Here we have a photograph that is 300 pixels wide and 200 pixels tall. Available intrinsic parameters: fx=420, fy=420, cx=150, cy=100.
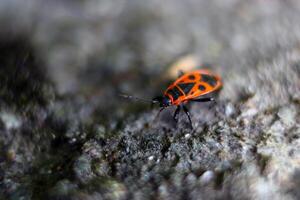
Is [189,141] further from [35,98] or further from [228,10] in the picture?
[228,10]

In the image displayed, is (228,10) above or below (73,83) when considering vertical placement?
above

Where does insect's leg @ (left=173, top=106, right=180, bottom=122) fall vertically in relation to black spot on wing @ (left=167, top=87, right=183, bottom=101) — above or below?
below

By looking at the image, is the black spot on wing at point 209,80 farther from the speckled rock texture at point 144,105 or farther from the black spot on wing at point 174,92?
the black spot on wing at point 174,92

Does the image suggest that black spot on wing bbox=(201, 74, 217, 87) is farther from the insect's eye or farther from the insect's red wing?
the insect's eye

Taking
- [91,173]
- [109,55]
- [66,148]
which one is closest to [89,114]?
[66,148]

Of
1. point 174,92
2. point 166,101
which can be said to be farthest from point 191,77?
point 166,101

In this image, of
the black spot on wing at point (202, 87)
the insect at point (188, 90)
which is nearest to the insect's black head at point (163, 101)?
the insect at point (188, 90)

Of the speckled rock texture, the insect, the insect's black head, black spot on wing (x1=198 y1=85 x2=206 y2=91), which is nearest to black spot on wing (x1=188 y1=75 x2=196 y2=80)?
the insect

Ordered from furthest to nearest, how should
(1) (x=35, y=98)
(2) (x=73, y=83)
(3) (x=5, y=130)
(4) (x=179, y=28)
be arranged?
1. (4) (x=179, y=28)
2. (2) (x=73, y=83)
3. (1) (x=35, y=98)
4. (3) (x=5, y=130)
